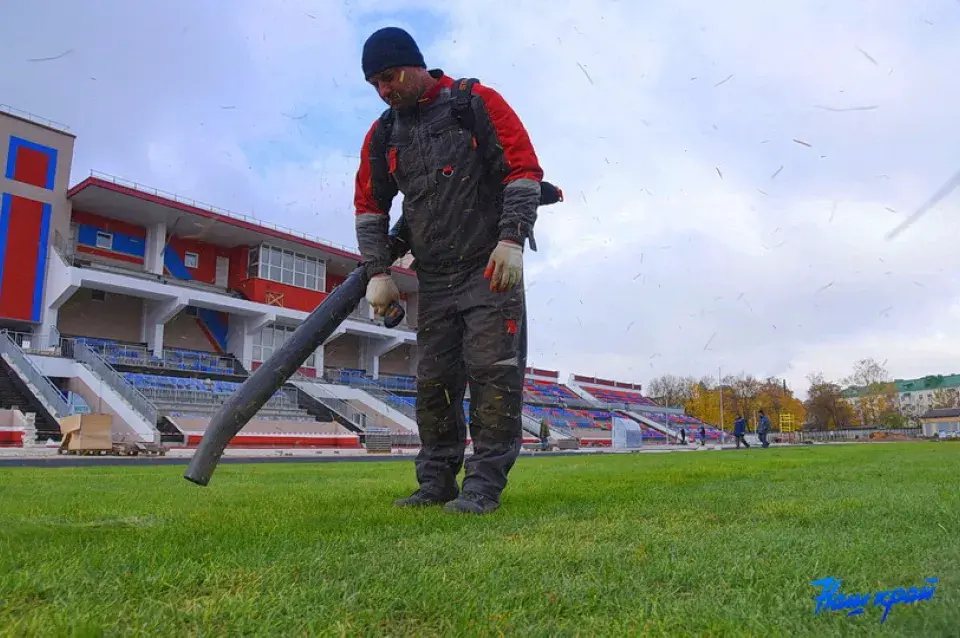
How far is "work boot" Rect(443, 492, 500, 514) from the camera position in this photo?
3035mm

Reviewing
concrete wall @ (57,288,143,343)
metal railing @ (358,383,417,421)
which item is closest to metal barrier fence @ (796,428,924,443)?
metal railing @ (358,383,417,421)

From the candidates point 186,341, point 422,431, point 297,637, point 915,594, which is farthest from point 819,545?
point 186,341

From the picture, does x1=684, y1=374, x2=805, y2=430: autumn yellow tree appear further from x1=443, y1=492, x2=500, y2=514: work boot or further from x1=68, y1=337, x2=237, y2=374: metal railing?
x1=443, y1=492, x2=500, y2=514: work boot

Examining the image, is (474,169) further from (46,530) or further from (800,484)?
(800,484)

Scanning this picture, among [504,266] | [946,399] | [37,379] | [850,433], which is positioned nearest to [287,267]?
[37,379]

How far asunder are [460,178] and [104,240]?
108 ft

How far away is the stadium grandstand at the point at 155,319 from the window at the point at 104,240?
0.05 meters

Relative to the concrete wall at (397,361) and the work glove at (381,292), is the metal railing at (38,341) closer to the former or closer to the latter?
the concrete wall at (397,361)

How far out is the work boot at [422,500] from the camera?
11.2ft

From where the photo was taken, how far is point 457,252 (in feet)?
11.9

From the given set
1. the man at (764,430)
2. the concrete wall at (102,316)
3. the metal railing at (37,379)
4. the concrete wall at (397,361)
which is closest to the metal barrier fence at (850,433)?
the concrete wall at (397,361)

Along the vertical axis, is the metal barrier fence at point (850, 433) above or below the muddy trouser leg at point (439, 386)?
below

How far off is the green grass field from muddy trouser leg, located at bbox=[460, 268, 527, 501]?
1.24 feet

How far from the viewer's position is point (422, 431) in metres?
3.79
